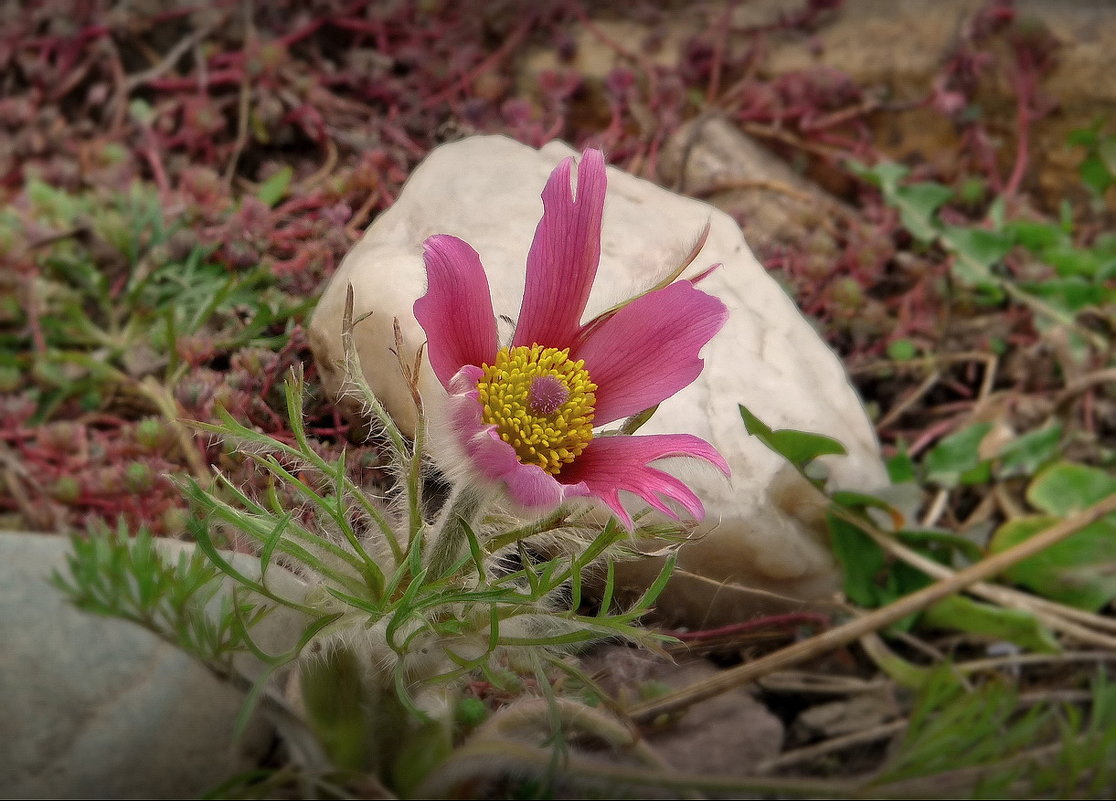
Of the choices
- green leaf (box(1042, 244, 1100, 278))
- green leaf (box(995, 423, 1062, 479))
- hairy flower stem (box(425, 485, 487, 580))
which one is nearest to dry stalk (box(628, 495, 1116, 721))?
green leaf (box(995, 423, 1062, 479))

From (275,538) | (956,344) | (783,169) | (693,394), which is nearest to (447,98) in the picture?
(783,169)

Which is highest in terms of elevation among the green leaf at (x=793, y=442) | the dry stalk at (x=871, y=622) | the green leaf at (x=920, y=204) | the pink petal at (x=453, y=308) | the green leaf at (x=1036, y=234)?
the pink petal at (x=453, y=308)

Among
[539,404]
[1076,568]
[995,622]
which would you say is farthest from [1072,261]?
[539,404]

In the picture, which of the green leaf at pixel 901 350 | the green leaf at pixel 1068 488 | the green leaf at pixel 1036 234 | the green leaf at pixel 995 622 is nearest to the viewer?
the green leaf at pixel 995 622

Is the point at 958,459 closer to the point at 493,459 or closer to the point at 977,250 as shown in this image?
the point at 977,250

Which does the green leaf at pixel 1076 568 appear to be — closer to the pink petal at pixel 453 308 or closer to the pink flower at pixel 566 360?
the pink flower at pixel 566 360

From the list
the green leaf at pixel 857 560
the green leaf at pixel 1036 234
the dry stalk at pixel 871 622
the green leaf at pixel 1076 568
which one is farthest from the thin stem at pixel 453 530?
the green leaf at pixel 1036 234

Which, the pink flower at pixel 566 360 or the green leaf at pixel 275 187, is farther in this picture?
the green leaf at pixel 275 187
